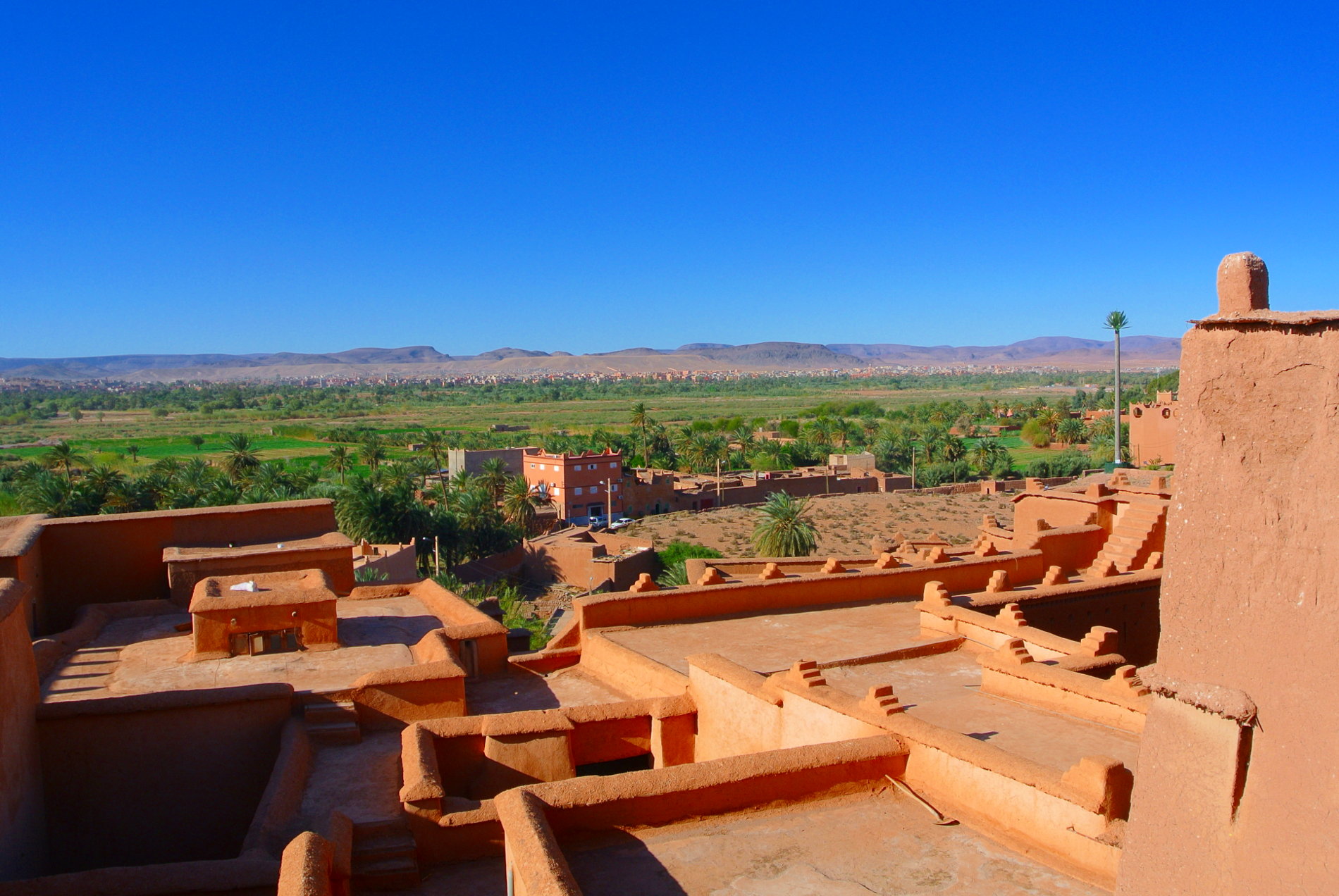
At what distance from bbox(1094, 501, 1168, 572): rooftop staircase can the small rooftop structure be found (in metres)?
11.3

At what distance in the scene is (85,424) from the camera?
415ft

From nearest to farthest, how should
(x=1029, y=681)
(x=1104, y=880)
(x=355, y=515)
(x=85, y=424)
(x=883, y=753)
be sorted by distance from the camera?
(x=1104, y=880), (x=883, y=753), (x=1029, y=681), (x=355, y=515), (x=85, y=424)

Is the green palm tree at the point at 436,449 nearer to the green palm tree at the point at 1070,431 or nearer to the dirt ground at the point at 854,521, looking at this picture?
the dirt ground at the point at 854,521

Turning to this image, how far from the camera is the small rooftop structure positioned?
40.8 feet

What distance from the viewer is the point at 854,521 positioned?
43.8 meters

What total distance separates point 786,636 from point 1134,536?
6.44 metres

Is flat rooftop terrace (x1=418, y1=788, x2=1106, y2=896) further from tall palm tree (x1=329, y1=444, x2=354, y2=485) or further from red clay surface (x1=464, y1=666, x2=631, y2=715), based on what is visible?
tall palm tree (x1=329, y1=444, x2=354, y2=485)

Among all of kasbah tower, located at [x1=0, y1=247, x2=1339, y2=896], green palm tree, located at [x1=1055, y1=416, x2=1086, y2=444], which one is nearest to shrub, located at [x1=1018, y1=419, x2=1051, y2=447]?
green palm tree, located at [x1=1055, y1=416, x2=1086, y2=444]

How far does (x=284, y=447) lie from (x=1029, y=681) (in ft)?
305

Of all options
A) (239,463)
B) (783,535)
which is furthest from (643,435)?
(783,535)

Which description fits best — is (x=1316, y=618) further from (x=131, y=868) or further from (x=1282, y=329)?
(x=131, y=868)

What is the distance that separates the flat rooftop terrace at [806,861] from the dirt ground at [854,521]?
1210 inches

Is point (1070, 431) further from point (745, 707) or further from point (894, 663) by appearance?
point (745, 707)

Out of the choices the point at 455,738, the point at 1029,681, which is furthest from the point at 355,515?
the point at 1029,681
